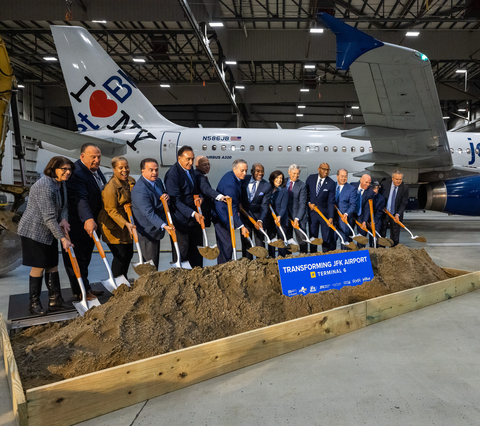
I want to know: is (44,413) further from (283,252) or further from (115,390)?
(283,252)

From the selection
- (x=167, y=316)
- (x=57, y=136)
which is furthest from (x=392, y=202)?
(x=57, y=136)

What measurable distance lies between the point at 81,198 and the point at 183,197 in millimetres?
1106

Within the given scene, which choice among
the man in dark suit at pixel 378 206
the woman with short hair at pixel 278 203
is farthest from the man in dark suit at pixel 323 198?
the man in dark suit at pixel 378 206

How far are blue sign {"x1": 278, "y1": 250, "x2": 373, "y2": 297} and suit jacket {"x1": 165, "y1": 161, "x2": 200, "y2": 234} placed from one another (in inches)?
55.6

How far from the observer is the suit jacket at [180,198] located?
12.5ft

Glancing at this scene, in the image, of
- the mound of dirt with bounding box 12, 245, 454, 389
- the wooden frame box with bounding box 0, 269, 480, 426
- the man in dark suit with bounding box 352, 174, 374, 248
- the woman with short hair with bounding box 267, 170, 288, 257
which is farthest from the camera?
the man in dark suit with bounding box 352, 174, 374, 248

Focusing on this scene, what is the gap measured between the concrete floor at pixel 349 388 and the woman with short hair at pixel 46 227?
809 mm

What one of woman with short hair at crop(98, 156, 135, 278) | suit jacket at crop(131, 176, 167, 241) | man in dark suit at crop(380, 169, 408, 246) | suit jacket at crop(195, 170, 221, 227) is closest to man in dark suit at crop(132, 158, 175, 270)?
suit jacket at crop(131, 176, 167, 241)

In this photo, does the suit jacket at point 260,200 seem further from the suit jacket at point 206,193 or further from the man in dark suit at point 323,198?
the man in dark suit at point 323,198

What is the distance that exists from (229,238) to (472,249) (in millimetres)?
5299

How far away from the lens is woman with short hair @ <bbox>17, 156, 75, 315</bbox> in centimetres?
284

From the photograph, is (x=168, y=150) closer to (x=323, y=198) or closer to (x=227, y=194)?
(x=323, y=198)

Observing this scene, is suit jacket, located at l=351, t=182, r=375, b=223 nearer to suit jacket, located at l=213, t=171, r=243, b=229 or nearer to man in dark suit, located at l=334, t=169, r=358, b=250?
man in dark suit, located at l=334, t=169, r=358, b=250

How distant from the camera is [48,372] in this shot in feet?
6.19
